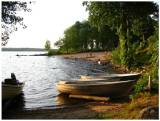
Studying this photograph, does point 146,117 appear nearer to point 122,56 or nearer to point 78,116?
point 78,116

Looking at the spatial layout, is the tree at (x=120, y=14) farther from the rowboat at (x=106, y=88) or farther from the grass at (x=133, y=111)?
the grass at (x=133, y=111)

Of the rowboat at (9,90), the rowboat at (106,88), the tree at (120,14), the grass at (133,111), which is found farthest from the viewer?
the tree at (120,14)

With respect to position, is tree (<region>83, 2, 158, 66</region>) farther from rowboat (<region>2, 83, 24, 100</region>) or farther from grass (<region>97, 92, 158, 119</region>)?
grass (<region>97, 92, 158, 119</region>)

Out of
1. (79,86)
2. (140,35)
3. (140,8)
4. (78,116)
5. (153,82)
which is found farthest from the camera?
(140,35)

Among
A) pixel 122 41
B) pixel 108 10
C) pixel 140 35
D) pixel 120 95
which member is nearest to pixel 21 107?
pixel 120 95

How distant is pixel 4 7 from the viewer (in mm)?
18453

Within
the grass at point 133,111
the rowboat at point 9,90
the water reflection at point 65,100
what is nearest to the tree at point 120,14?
the water reflection at point 65,100

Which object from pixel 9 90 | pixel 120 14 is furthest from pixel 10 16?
pixel 120 14

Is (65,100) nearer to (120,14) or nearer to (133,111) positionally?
(133,111)

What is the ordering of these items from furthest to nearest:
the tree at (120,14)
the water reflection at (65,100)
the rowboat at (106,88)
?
the tree at (120,14) → the rowboat at (106,88) → the water reflection at (65,100)

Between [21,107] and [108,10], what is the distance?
19.0 meters

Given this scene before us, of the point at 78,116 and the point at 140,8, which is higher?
the point at 140,8

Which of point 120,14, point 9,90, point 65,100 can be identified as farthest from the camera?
point 120,14

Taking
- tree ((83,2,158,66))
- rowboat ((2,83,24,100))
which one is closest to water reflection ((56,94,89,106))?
rowboat ((2,83,24,100))
